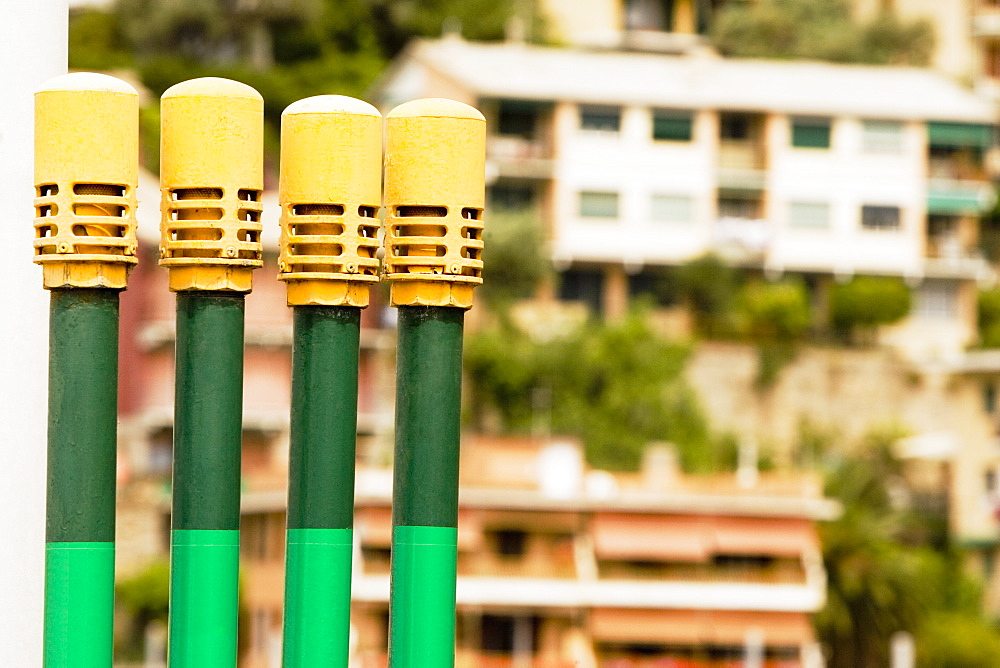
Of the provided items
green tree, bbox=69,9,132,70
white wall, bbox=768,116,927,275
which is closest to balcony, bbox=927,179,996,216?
white wall, bbox=768,116,927,275

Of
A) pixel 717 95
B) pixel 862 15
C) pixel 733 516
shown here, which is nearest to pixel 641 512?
pixel 733 516

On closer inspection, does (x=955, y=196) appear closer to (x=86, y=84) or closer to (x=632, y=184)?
(x=632, y=184)

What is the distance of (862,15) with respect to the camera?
2830 inches

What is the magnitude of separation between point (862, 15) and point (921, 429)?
19.6m

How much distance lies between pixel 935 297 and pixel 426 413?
55793 mm

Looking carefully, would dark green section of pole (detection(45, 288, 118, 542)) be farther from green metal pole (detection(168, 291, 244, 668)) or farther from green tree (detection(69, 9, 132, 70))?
green tree (detection(69, 9, 132, 70))

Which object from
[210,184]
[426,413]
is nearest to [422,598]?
[426,413]

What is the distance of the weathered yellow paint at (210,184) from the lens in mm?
6938

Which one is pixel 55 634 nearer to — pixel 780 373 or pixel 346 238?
pixel 346 238

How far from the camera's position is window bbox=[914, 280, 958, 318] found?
61062 millimetres

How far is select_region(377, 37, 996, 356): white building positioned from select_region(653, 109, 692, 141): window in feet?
0.14

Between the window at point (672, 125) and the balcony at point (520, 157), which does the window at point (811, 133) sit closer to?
the window at point (672, 125)

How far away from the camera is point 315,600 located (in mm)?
7090

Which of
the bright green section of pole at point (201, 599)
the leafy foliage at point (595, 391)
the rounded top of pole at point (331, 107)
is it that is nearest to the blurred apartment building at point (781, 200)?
the leafy foliage at point (595, 391)
